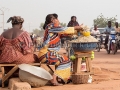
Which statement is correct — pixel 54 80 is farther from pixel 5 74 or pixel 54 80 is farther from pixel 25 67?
pixel 5 74

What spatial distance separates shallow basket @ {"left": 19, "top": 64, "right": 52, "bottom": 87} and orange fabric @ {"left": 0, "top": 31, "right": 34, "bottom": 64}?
13.7 inches

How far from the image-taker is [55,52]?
661 centimetres

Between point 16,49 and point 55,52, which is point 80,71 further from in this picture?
point 16,49

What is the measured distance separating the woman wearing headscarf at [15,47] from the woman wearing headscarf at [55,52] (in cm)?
33

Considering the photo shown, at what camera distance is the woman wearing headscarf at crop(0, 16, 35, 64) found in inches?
253

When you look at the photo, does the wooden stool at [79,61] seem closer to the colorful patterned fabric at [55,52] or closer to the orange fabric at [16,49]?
the colorful patterned fabric at [55,52]

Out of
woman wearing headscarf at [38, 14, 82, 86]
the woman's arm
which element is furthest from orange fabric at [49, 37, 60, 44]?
the woman's arm

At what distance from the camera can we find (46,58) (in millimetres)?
6535

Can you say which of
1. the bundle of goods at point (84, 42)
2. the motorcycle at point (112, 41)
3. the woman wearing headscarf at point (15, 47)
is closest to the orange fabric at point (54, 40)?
the bundle of goods at point (84, 42)

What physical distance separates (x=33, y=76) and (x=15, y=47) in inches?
30.5

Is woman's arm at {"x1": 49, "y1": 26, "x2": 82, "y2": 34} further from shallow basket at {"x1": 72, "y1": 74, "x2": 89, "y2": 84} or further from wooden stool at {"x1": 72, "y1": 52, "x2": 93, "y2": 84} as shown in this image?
shallow basket at {"x1": 72, "y1": 74, "x2": 89, "y2": 84}

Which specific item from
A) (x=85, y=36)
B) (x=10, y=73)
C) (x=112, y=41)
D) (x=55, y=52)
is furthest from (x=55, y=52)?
(x=112, y=41)

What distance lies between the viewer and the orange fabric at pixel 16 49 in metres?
6.43

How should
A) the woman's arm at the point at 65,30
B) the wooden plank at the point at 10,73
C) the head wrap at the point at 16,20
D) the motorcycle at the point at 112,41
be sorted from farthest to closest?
the motorcycle at the point at 112,41 < the head wrap at the point at 16,20 < the woman's arm at the point at 65,30 < the wooden plank at the point at 10,73
